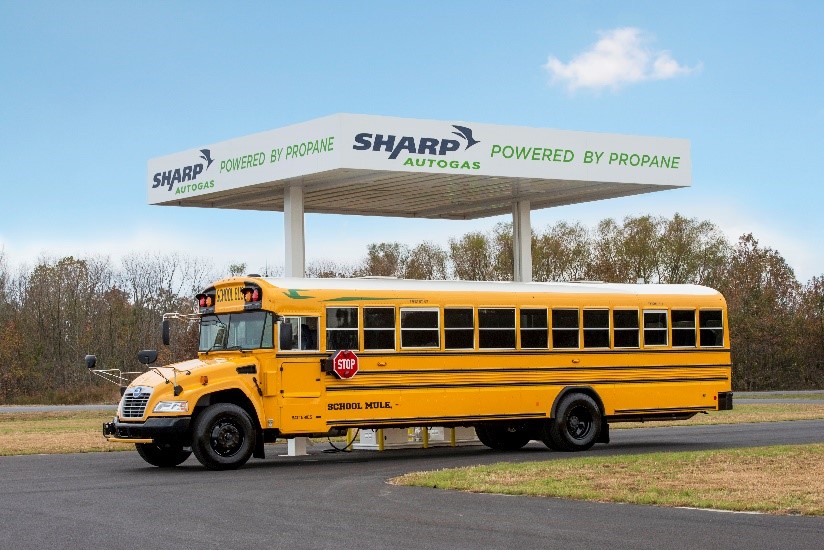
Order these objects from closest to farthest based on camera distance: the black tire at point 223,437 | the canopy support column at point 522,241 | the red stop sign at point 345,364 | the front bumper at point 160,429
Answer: the front bumper at point 160,429, the black tire at point 223,437, the red stop sign at point 345,364, the canopy support column at point 522,241

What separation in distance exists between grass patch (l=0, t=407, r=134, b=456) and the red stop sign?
22.3 ft

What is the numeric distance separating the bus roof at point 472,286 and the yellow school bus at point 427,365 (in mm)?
36

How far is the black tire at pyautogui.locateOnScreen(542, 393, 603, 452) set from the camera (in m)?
21.9

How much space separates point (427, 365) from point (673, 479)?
19.2 ft

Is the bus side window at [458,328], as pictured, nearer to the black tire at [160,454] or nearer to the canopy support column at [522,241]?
the black tire at [160,454]

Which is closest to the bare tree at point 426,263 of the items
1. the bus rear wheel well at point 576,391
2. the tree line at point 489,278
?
the tree line at point 489,278

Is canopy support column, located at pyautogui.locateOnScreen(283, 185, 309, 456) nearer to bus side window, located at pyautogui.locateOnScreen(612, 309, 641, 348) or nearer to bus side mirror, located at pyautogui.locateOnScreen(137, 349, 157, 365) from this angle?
bus side mirror, located at pyautogui.locateOnScreen(137, 349, 157, 365)

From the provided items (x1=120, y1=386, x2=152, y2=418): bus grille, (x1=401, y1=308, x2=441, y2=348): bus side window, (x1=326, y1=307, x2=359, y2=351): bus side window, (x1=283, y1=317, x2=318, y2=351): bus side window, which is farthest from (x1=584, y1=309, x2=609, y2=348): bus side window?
(x1=120, y1=386, x2=152, y2=418): bus grille

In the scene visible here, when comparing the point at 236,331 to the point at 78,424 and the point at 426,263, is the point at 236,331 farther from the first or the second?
the point at 426,263

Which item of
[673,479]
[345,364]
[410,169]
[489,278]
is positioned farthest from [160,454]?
[489,278]

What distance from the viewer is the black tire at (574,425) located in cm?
2189

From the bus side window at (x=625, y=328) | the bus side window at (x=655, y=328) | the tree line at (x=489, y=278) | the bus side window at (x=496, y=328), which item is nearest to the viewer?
the bus side window at (x=496, y=328)

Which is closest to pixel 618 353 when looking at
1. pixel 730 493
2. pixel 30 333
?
pixel 730 493

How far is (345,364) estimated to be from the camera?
19.8 meters
